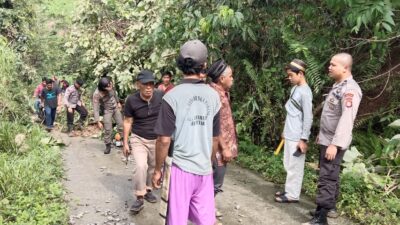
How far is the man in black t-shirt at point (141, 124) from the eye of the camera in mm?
4973

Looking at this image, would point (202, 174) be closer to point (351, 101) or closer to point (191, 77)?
point (191, 77)

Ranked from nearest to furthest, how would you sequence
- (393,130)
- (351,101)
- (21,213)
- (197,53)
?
(197,53) < (351,101) < (21,213) < (393,130)

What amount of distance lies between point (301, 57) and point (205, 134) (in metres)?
4.35

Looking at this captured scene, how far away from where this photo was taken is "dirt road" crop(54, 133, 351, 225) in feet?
16.3

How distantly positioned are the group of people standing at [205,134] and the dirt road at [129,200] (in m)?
0.20

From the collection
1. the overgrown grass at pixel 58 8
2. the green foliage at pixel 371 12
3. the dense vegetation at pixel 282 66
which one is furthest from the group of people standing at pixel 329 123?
the overgrown grass at pixel 58 8

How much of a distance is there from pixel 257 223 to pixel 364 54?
4017 mm

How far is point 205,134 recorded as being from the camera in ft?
10.5

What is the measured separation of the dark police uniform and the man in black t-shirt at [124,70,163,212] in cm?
216

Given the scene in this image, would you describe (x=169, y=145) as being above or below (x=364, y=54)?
below

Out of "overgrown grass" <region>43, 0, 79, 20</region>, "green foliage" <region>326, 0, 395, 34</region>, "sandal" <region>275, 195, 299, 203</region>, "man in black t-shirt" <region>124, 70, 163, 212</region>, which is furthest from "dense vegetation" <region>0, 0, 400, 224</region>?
"overgrown grass" <region>43, 0, 79, 20</region>

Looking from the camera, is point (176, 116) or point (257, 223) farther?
point (257, 223)

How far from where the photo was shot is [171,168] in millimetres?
3207

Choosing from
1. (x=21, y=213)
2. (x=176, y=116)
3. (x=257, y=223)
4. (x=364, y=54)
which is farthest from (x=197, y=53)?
(x=364, y=54)
